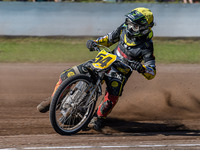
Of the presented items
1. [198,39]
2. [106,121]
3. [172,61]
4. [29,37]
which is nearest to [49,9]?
[29,37]

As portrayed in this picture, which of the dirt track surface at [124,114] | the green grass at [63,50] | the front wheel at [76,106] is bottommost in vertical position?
the green grass at [63,50]

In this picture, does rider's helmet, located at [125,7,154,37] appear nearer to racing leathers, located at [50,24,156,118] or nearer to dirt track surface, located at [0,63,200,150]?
racing leathers, located at [50,24,156,118]

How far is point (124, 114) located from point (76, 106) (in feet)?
5.08

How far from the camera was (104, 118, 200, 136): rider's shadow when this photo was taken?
569cm

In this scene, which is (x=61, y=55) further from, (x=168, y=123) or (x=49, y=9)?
(x=168, y=123)

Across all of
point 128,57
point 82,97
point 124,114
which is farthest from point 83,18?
point 82,97

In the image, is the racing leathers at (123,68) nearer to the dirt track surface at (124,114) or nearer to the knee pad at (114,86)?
the knee pad at (114,86)

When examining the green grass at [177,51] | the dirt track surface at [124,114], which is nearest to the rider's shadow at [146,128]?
the dirt track surface at [124,114]

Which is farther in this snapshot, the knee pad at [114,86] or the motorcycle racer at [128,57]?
the knee pad at [114,86]

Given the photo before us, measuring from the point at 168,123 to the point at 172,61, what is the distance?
489cm

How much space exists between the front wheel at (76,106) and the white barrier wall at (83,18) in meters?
7.02

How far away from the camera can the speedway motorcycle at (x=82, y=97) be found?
5.16m

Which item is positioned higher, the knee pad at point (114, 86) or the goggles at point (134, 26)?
the goggles at point (134, 26)

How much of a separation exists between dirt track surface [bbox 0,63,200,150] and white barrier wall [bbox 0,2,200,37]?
2.48 m
